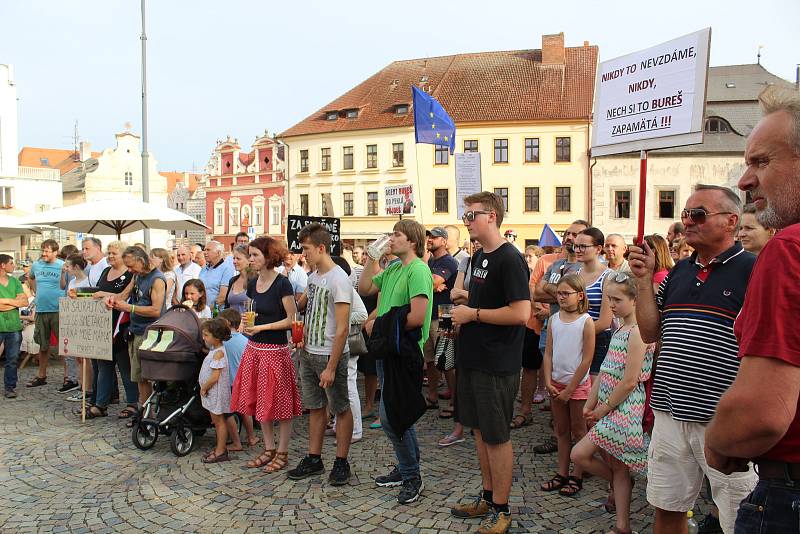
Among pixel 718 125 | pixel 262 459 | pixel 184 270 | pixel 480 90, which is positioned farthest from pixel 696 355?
pixel 480 90

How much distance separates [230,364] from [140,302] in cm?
169

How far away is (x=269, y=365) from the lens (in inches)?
218

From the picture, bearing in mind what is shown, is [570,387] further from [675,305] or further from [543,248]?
[543,248]

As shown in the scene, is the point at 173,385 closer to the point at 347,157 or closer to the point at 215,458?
the point at 215,458

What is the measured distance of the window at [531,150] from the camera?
118ft

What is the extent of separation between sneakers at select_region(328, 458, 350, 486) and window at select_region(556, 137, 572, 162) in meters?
33.0

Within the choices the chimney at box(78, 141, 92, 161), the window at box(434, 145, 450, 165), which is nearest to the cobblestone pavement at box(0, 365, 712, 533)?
the window at box(434, 145, 450, 165)

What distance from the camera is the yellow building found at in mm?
35625

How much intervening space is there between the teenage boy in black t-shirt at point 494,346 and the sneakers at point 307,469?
1650 mm

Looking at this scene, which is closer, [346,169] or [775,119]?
[775,119]

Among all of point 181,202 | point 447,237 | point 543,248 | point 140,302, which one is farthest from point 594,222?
point 181,202

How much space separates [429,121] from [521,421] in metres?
6.58

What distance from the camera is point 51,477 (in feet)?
17.4

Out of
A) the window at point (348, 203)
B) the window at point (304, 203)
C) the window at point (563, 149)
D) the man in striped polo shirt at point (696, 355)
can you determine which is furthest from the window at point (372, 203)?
the man in striped polo shirt at point (696, 355)
